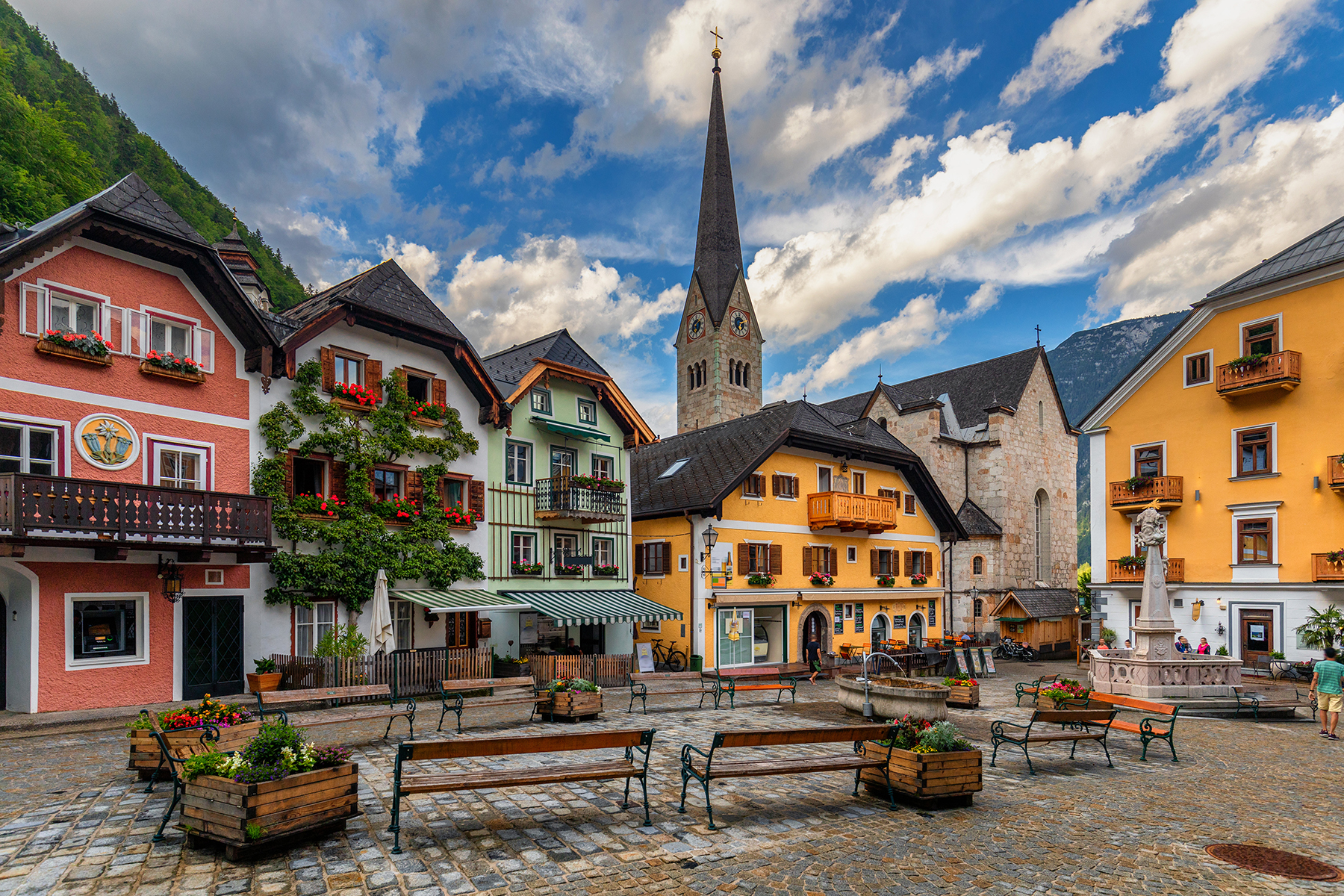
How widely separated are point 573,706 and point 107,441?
1109 cm

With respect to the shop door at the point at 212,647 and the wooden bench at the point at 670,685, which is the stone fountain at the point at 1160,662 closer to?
the wooden bench at the point at 670,685

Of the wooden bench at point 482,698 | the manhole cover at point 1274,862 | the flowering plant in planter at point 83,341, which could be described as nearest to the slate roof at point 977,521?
the wooden bench at point 482,698

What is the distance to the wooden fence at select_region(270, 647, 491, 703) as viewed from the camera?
18.0 m

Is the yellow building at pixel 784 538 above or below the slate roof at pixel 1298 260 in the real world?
below

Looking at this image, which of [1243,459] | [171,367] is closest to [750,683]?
[171,367]

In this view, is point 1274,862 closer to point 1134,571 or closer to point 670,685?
point 670,685

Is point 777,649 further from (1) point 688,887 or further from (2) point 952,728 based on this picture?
(1) point 688,887

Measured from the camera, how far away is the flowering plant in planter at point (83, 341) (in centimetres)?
1600

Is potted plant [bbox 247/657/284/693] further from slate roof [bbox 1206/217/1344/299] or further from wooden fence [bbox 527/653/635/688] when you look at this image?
slate roof [bbox 1206/217/1344/299]

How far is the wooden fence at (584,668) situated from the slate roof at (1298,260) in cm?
2473

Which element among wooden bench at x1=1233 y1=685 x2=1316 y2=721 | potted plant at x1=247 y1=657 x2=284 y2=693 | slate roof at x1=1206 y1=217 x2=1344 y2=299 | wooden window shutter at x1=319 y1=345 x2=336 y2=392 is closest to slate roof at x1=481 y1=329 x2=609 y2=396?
wooden window shutter at x1=319 y1=345 x2=336 y2=392

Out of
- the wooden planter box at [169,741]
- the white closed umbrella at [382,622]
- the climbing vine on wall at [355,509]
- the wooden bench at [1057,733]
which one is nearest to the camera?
the wooden planter box at [169,741]

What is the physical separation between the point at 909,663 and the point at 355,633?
727 inches

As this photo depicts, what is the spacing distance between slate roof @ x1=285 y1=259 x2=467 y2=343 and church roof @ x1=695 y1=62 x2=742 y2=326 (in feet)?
152
